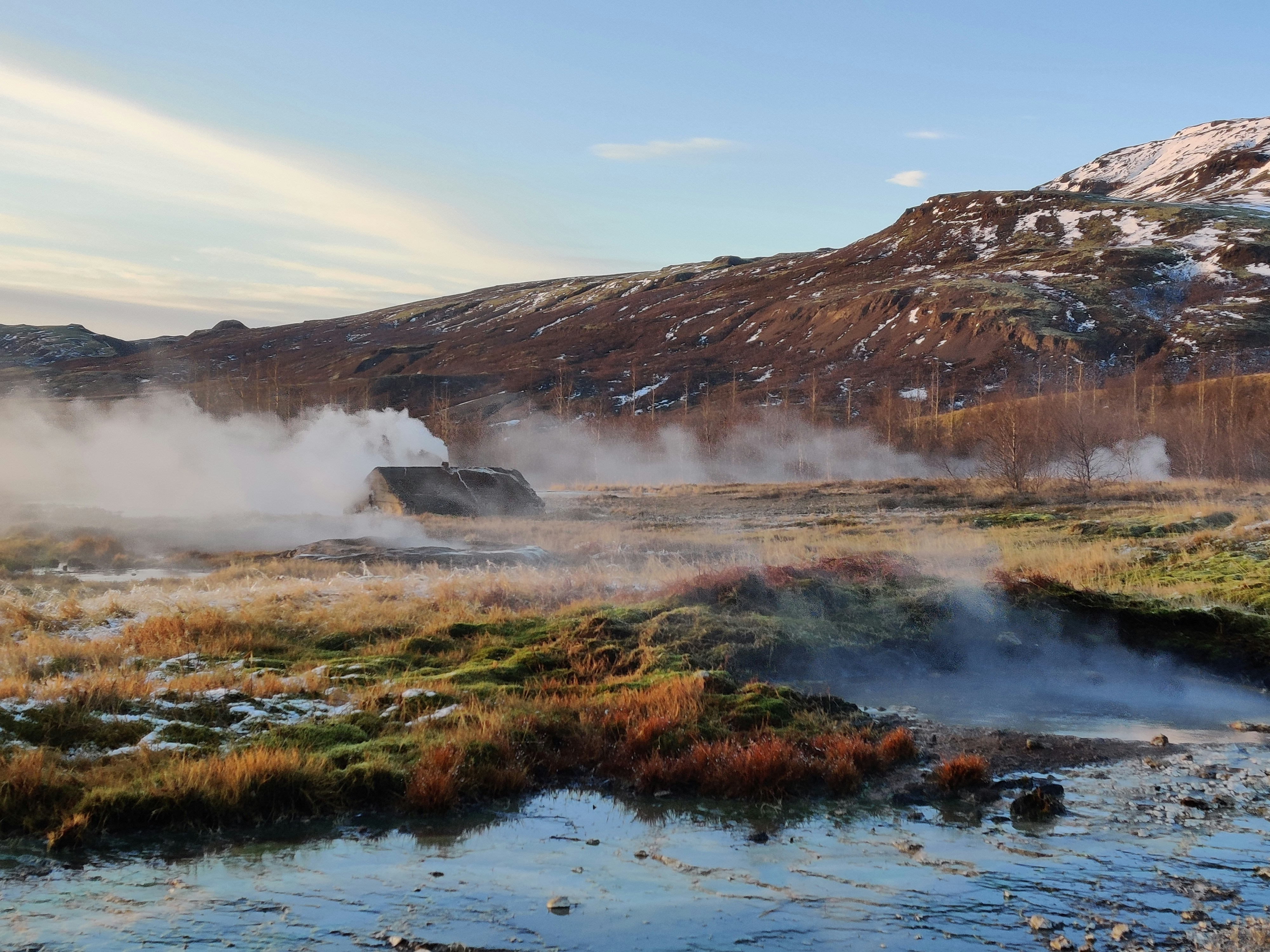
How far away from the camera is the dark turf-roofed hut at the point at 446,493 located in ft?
123

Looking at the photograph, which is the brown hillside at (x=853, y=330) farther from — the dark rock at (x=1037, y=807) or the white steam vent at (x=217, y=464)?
the dark rock at (x=1037, y=807)

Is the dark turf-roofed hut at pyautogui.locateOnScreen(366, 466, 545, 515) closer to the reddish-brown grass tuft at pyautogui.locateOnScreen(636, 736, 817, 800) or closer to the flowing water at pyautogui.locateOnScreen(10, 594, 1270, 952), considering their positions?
the reddish-brown grass tuft at pyautogui.locateOnScreen(636, 736, 817, 800)

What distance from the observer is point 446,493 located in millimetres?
38594

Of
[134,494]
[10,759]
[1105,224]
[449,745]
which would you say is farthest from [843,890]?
[1105,224]

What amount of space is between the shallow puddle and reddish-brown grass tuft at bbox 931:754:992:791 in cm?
52

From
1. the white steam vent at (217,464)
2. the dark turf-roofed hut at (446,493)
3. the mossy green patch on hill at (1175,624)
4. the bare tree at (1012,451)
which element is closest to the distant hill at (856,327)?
the bare tree at (1012,451)

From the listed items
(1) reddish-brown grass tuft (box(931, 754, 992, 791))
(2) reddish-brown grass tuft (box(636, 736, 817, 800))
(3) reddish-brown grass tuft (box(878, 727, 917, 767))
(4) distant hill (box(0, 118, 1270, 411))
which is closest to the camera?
(1) reddish-brown grass tuft (box(931, 754, 992, 791))

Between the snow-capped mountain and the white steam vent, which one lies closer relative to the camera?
the white steam vent

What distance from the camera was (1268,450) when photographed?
56.7m

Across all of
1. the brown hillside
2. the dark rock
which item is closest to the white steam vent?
the dark rock

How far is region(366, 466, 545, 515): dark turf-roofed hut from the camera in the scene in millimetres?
37500

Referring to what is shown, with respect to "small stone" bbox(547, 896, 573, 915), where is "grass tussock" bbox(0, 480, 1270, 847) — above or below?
above

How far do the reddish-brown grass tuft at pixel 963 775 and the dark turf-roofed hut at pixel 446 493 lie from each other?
93.6 ft

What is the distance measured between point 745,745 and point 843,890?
3600 mm
